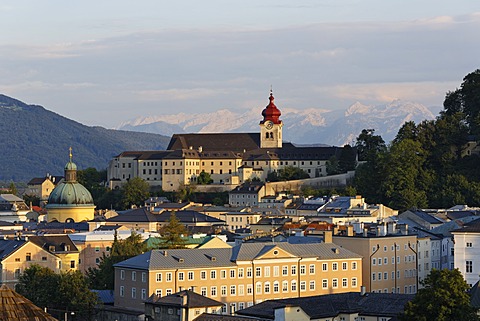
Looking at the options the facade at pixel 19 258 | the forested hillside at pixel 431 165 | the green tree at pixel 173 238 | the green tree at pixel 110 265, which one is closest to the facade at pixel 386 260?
the green tree at pixel 173 238

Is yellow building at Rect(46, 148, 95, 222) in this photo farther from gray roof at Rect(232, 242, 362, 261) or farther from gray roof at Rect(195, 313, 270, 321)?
gray roof at Rect(195, 313, 270, 321)

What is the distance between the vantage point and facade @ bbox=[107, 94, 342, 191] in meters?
152

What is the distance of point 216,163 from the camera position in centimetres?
15550

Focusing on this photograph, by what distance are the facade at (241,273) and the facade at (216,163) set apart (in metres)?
72.0

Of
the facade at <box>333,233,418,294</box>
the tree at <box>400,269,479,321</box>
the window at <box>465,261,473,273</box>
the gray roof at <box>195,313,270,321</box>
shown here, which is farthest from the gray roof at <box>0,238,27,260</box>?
the tree at <box>400,269,479,321</box>

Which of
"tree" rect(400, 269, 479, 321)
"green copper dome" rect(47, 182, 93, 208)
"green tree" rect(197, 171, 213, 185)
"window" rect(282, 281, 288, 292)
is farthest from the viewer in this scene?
"green tree" rect(197, 171, 213, 185)

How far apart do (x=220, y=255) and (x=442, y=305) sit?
23.6m

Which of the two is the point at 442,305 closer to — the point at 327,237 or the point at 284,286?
the point at 284,286

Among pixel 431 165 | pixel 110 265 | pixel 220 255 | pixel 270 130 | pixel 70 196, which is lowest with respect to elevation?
pixel 110 265

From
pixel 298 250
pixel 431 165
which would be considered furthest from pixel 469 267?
pixel 431 165

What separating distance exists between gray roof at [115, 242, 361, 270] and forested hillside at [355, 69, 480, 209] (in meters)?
48.6

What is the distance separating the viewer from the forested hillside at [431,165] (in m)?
126

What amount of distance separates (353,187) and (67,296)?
232 ft

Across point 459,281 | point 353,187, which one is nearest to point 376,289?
point 459,281
